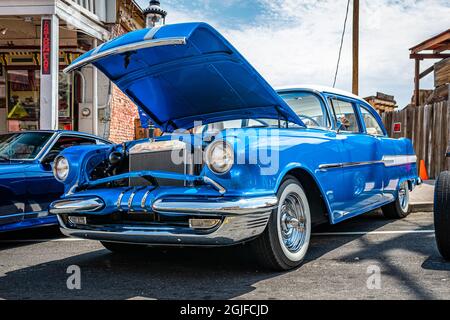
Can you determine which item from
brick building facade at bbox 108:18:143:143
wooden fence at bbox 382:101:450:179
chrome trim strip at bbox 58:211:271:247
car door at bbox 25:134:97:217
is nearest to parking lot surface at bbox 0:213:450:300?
chrome trim strip at bbox 58:211:271:247

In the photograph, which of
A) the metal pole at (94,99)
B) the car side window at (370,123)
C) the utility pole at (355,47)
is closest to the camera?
the car side window at (370,123)

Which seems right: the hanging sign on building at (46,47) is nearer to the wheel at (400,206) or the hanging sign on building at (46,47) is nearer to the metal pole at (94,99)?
the metal pole at (94,99)

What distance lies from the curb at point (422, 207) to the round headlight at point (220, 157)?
4.58m

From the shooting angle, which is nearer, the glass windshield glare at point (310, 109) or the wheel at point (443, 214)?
the wheel at point (443, 214)

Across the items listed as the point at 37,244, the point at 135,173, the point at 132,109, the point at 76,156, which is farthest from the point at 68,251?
the point at 132,109

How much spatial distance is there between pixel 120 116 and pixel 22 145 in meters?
6.51

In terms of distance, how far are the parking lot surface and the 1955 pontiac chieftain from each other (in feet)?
0.80

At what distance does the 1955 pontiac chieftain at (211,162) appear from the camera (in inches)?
128

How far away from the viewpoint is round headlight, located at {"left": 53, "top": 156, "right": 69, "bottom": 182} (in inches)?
156

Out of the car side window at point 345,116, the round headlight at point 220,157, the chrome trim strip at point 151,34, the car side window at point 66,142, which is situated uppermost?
the chrome trim strip at point 151,34

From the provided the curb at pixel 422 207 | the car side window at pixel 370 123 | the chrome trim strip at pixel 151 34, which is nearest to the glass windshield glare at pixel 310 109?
the car side window at pixel 370 123

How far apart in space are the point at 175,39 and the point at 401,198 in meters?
4.15

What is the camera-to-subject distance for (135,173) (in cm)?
350

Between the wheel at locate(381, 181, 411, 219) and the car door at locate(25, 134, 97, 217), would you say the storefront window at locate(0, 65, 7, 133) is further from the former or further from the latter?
the wheel at locate(381, 181, 411, 219)
